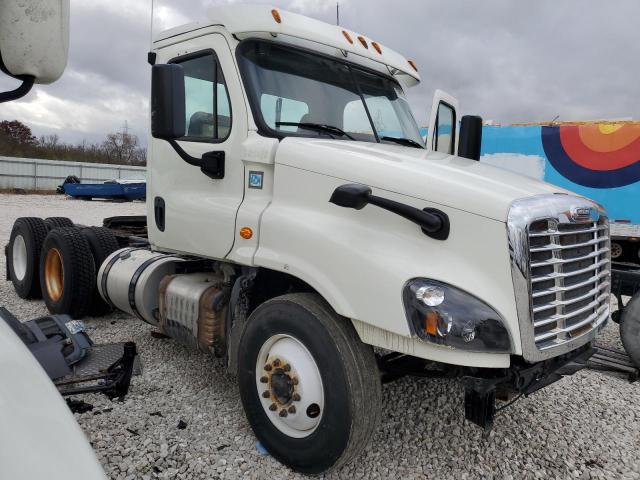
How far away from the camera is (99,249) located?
524cm

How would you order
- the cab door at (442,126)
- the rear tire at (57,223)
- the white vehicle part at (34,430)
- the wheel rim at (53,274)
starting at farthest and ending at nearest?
1. the rear tire at (57,223)
2. the wheel rim at (53,274)
3. the cab door at (442,126)
4. the white vehicle part at (34,430)

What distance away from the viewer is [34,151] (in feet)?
105

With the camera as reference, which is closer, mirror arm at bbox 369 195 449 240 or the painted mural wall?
mirror arm at bbox 369 195 449 240

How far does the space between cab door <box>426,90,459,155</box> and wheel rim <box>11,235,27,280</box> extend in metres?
5.26

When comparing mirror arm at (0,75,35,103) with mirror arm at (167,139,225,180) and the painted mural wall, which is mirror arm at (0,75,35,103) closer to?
mirror arm at (167,139,225,180)

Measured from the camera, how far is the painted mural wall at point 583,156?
11.3 metres

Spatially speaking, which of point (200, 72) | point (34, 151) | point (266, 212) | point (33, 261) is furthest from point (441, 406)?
point (34, 151)

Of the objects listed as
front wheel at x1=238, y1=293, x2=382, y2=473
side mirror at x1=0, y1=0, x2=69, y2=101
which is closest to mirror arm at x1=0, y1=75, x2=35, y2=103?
side mirror at x1=0, y1=0, x2=69, y2=101

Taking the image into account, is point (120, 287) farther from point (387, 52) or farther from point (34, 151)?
point (34, 151)

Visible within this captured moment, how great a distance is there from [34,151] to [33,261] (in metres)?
30.7

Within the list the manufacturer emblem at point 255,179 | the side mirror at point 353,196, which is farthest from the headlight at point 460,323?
the manufacturer emblem at point 255,179

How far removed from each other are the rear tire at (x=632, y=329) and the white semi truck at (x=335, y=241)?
6.37 feet

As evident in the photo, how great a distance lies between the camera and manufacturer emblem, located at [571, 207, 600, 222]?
99.3 inches

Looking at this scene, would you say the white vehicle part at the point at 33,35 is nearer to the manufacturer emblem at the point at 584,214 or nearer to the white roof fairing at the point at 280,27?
the white roof fairing at the point at 280,27
